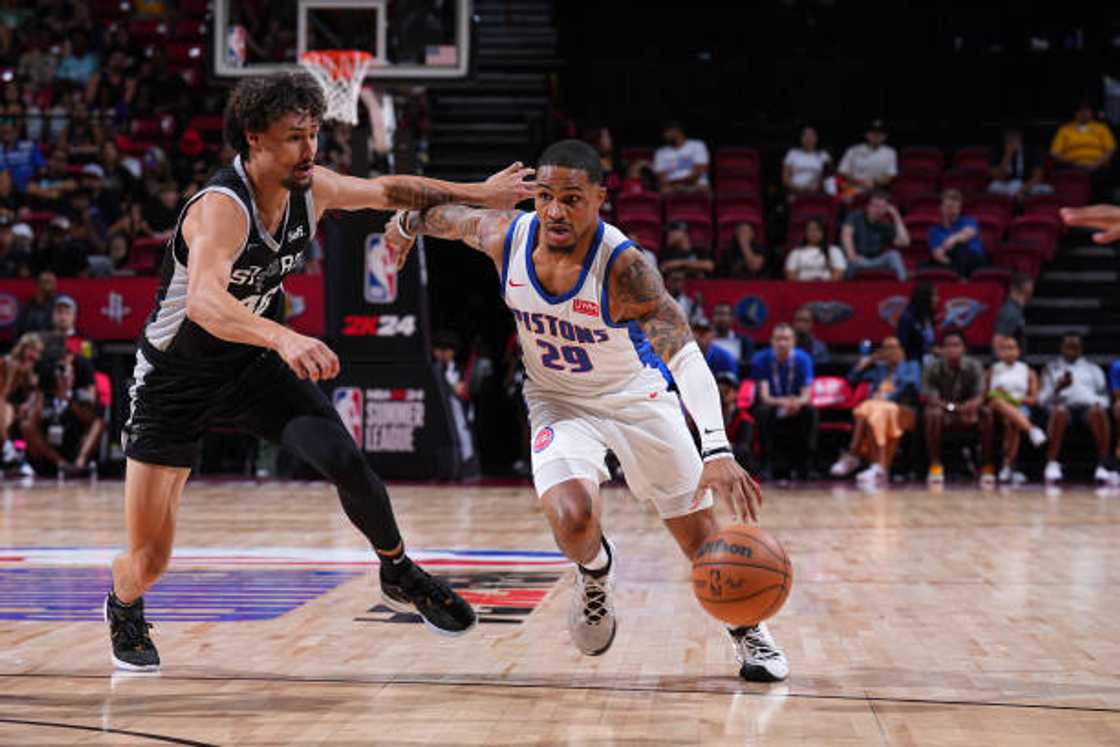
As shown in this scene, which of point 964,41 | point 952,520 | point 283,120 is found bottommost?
point 952,520

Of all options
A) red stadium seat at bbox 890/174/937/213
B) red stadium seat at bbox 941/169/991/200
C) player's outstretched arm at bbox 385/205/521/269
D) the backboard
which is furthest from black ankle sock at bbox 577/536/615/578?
red stadium seat at bbox 941/169/991/200

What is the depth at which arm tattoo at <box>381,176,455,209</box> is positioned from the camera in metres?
5.37

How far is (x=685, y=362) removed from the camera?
4910 mm

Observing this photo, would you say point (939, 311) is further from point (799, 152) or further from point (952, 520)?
point (952, 520)

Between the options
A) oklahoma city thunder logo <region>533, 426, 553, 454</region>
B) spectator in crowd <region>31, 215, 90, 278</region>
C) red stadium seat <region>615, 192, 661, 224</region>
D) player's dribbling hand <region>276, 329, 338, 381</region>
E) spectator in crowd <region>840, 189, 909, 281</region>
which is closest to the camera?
player's dribbling hand <region>276, 329, 338, 381</region>

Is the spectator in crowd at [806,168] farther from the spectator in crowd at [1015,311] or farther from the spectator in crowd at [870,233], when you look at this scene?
the spectator in crowd at [1015,311]

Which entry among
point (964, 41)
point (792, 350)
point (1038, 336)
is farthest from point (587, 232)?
point (964, 41)

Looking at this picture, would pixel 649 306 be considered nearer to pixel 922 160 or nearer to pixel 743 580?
pixel 743 580

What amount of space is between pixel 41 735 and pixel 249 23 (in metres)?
10.6

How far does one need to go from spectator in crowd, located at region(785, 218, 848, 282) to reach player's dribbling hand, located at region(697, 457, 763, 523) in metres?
11.1

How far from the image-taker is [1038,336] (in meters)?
16.3

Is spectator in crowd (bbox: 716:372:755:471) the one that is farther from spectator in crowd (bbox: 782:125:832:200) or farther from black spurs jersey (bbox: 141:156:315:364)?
black spurs jersey (bbox: 141:156:315:364)

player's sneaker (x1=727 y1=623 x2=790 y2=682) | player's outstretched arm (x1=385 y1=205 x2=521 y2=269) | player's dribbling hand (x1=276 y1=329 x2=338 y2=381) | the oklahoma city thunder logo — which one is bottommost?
player's sneaker (x1=727 y1=623 x2=790 y2=682)

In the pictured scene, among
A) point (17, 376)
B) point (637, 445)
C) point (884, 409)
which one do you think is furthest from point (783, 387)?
point (637, 445)
